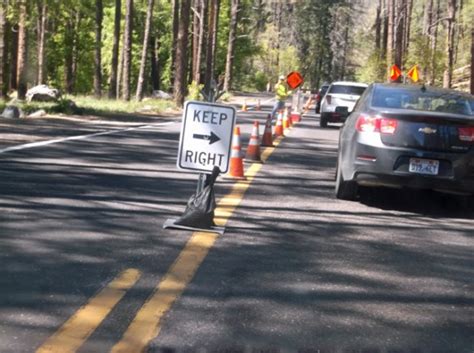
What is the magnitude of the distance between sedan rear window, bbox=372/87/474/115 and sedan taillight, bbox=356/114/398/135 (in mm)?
330

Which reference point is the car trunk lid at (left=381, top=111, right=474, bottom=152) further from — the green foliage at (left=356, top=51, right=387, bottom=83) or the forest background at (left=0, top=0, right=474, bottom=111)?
the green foliage at (left=356, top=51, right=387, bottom=83)

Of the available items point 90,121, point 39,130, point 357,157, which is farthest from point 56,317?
→ point 90,121

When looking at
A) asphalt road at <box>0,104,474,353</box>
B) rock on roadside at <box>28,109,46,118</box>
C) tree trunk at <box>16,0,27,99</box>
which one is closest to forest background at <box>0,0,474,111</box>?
tree trunk at <box>16,0,27,99</box>

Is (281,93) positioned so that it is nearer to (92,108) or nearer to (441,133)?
(92,108)

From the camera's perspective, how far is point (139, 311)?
17.5 feet

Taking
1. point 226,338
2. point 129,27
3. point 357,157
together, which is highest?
point 129,27

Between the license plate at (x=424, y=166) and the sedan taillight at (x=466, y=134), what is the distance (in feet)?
1.33

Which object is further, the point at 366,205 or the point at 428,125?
the point at 366,205

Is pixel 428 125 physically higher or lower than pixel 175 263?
higher

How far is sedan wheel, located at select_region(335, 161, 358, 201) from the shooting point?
34.4 feet

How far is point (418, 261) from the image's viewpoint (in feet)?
24.2

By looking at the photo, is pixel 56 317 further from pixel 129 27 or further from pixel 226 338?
pixel 129 27

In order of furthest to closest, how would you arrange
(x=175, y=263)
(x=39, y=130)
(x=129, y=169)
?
(x=39, y=130)
(x=129, y=169)
(x=175, y=263)

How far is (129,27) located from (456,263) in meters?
34.9
